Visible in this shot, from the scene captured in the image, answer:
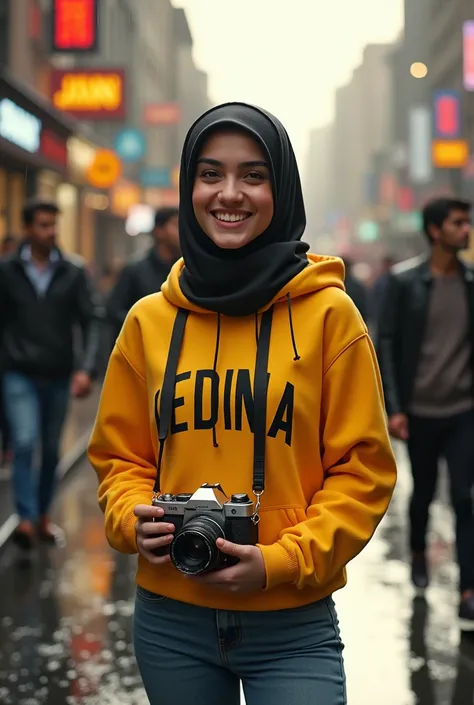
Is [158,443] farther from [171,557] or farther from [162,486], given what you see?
[171,557]

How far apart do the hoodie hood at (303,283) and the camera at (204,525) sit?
1.55 ft

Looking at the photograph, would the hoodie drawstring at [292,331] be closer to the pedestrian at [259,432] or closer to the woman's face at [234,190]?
the pedestrian at [259,432]

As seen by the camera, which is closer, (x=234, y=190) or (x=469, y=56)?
(x=234, y=190)

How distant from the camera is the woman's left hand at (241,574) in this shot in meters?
2.57

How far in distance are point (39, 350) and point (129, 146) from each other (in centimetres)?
2832

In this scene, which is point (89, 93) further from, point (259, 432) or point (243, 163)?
point (259, 432)

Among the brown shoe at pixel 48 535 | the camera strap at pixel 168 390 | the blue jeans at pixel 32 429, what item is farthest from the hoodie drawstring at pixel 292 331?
the brown shoe at pixel 48 535

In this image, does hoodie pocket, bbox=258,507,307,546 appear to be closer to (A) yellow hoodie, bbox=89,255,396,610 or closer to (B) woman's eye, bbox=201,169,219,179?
(A) yellow hoodie, bbox=89,255,396,610

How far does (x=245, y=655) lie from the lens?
2.75 m

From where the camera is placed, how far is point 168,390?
2840 mm

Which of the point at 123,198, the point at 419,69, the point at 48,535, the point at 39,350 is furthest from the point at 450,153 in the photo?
the point at 419,69

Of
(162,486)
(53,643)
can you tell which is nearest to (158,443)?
(162,486)

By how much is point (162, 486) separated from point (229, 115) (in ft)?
2.84

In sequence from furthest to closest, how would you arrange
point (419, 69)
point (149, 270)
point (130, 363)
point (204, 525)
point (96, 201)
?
point (419, 69)
point (96, 201)
point (149, 270)
point (130, 363)
point (204, 525)
